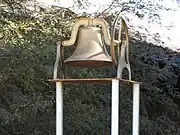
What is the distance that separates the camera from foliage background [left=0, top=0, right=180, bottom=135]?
3271 millimetres

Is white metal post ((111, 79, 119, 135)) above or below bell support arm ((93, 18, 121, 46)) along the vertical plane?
below

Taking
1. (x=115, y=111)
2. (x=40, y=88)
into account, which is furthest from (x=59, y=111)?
(x=40, y=88)

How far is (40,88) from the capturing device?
345 cm

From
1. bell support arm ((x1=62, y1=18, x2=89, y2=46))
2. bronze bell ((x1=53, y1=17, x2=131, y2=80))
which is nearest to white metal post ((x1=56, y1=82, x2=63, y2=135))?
bronze bell ((x1=53, y1=17, x2=131, y2=80))

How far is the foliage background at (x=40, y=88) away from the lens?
3.27m

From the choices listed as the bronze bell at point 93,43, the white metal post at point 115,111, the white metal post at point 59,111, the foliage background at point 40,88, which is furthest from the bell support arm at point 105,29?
the foliage background at point 40,88

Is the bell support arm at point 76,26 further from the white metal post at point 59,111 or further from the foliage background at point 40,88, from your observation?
the foliage background at point 40,88

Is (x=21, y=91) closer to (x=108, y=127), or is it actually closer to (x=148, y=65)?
(x=108, y=127)

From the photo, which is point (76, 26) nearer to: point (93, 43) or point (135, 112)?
point (93, 43)

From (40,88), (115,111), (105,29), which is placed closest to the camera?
(115,111)

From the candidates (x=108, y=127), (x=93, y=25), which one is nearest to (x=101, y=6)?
(x=108, y=127)

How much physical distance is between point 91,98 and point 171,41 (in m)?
1.52

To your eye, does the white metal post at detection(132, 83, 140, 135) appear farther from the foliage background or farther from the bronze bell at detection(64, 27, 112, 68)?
the foliage background

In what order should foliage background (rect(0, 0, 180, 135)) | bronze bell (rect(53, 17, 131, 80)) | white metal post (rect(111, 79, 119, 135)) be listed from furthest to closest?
foliage background (rect(0, 0, 180, 135))
bronze bell (rect(53, 17, 131, 80))
white metal post (rect(111, 79, 119, 135))
